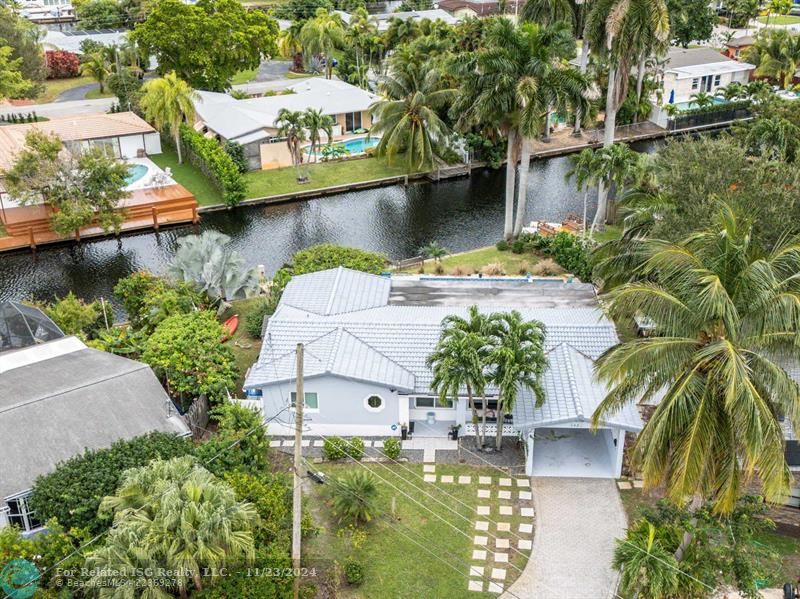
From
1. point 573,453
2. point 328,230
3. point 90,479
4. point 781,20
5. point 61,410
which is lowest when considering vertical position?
point 573,453

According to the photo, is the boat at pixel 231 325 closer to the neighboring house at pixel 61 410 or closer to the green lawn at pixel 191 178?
the neighboring house at pixel 61 410

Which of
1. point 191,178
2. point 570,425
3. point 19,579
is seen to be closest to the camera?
point 19,579

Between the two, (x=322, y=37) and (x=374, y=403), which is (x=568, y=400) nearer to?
(x=374, y=403)

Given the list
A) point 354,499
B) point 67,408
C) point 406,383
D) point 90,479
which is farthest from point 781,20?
point 90,479

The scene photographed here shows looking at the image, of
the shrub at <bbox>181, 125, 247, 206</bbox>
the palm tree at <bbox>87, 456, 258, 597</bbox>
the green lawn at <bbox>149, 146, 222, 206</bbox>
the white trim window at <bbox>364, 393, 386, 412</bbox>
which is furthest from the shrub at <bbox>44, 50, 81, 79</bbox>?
the palm tree at <bbox>87, 456, 258, 597</bbox>

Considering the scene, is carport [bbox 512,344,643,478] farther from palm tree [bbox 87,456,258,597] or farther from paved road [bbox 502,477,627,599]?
palm tree [bbox 87,456,258,597]

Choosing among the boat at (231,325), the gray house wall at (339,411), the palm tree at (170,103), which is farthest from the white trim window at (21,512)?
the palm tree at (170,103)

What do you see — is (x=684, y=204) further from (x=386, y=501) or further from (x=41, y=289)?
(x=41, y=289)
